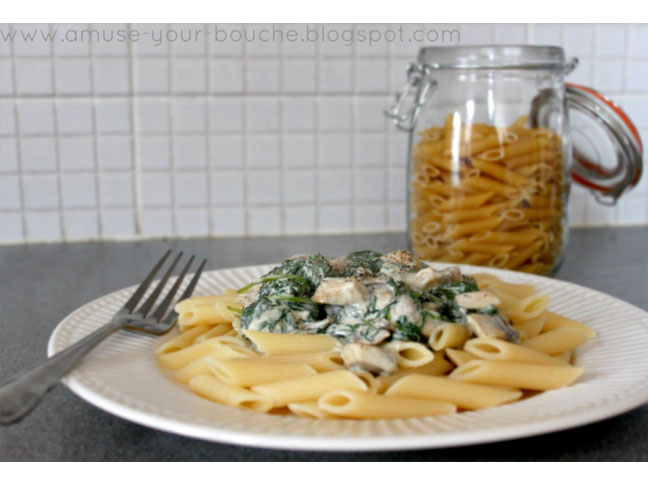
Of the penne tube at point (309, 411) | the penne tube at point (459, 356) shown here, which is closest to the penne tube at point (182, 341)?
the penne tube at point (309, 411)

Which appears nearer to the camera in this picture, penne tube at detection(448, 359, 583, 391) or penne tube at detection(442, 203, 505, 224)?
penne tube at detection(448, 359, 583, 391)

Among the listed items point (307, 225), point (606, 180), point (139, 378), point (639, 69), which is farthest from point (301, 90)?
point (139, 378)

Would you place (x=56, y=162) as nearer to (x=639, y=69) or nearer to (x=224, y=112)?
(x=224, y=112)

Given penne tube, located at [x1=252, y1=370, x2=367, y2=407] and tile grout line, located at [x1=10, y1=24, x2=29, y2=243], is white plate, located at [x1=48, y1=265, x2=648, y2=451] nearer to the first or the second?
penne tube, located at [x1=252, y1=370, x2=367, y2=407]

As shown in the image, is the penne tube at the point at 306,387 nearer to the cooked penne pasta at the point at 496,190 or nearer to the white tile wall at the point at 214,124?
the cooked penne pasta at the point at 496,190

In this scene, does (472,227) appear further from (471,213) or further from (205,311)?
(205,311)

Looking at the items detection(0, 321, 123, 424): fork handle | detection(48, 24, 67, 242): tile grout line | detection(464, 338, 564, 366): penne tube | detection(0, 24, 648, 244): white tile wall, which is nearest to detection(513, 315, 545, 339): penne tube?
detection(464, 338, 564, 366): penne tube

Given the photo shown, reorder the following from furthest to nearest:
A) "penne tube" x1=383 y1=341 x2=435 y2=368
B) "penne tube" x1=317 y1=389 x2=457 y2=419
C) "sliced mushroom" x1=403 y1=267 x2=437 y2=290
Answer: "sliced mushroom" x1=403 y1=267 x2=437 y2=290 < "penne tube" x1=383 y1=341 x2=435 y2=368 < "penne tube" x1=317 y1=389 x2=457 y2=419

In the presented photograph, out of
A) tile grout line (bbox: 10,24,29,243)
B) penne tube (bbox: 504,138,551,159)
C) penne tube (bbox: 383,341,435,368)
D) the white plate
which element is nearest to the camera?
the white plate
